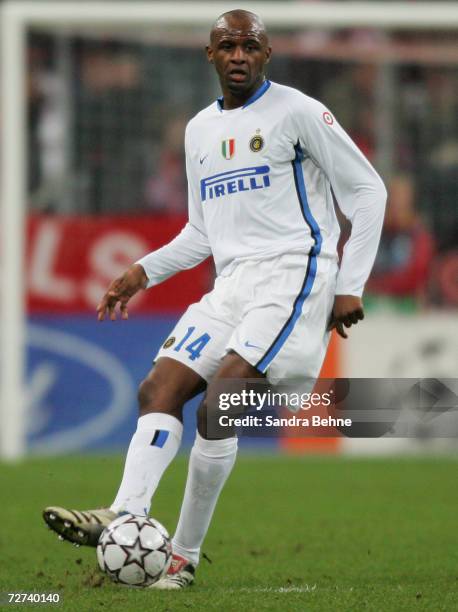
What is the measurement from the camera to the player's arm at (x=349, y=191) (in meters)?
5.74

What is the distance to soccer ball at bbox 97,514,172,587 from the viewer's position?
5.42m

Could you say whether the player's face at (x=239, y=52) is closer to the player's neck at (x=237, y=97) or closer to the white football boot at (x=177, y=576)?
the player's neck at (x=237, y=97)

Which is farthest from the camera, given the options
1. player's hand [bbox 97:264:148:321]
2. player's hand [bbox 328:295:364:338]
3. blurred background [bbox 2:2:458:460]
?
blurred background [bbox 2:2:458:460]

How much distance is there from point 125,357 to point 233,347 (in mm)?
8061

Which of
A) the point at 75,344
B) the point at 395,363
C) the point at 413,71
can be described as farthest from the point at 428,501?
the point at 413,71

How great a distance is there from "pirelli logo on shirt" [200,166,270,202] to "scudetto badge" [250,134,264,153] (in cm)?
7

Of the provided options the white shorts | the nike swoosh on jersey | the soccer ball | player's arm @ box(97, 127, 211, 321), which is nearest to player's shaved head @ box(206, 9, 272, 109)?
player's arm @ box(97, 127, 211, 321)

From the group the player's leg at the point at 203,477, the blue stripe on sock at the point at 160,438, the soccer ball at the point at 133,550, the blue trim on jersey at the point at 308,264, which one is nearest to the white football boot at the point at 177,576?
Answer: the player's leg at the point at 203,477

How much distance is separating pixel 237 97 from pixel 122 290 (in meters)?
0.92

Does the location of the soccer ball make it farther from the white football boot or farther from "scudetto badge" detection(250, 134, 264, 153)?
"scudetto badge" detection(250, 134, 264, 153)

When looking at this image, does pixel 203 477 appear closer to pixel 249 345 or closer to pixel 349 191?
pixel 249 345

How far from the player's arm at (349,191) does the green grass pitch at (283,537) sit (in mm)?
1123

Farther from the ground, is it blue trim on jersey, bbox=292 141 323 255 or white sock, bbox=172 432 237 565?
blue trim on jersey, bbox=292 141 323 255

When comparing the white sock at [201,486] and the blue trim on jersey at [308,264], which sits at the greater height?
the blue trim on jersey at [308,264]
